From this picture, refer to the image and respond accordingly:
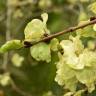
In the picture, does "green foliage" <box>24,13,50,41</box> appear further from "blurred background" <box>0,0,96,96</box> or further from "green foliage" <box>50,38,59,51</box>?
"blurred background" <box>0,0,96,96</box>

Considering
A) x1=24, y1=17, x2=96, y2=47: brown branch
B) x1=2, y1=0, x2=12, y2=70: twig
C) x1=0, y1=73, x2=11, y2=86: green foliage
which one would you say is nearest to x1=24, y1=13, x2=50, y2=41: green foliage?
x1=24, y1=17, x2=96, y2=47: brown branch

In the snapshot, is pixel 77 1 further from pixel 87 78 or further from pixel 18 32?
pixel 87 78

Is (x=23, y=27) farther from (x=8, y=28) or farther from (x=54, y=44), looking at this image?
(x=54, y=44)

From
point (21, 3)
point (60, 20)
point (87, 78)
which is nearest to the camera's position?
point (87, 78)

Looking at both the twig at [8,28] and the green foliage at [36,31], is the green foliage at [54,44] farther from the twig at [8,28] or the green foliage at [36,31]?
the twig at [8,28]

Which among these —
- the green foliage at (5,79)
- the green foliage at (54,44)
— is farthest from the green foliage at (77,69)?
the green foliage at (5,79)

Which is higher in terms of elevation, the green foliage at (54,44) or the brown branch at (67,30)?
the brown branch at (67,30)

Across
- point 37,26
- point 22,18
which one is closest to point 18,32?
point 22,18

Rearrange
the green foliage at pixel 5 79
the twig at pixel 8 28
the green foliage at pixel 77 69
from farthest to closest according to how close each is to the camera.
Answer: the twig at pixel 8 28, the green foliage at pixel 5 79, the green foliage at pixel 77 69
